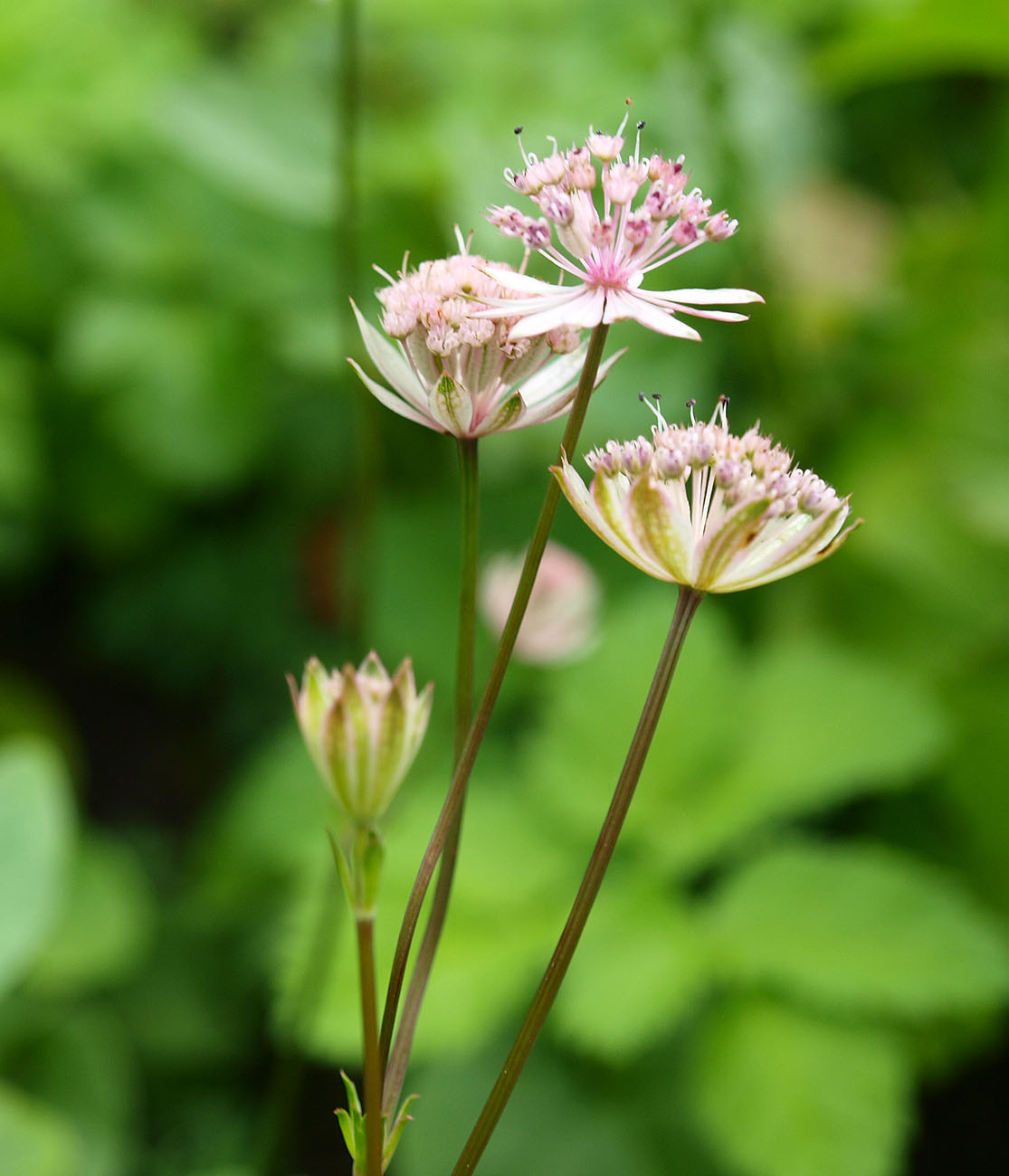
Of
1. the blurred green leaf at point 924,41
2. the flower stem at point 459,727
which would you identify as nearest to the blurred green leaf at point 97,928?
the flower stem at point 459,727

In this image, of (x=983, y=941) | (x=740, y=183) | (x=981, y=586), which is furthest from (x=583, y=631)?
(x=740, y=183)

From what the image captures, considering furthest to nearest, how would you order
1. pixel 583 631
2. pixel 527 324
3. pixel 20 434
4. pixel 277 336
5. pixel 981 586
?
1. pixel 277 336
2. pixel 20 434
3. pixel 981 586
4. pixel 583 631
5. pixel 527 324

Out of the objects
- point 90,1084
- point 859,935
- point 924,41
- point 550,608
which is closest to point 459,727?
point 550,608

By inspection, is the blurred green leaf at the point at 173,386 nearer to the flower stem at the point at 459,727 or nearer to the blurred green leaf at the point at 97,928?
the blurred green leaf at the point at 97,928

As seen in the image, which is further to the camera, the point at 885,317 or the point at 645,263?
the point at 885,317

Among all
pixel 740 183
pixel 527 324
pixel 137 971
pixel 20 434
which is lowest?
pixel 137 971

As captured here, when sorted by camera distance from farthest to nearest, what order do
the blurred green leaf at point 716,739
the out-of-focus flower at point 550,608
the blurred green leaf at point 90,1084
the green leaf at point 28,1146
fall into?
the blurred green leaf at point 90,1084
the blurred green leaf at point 716,739
the out-of-focus flower at point 550,608
the green leaf at point 28,1146

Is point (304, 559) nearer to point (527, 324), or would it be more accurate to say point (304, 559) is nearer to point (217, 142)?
point (217, 142)
